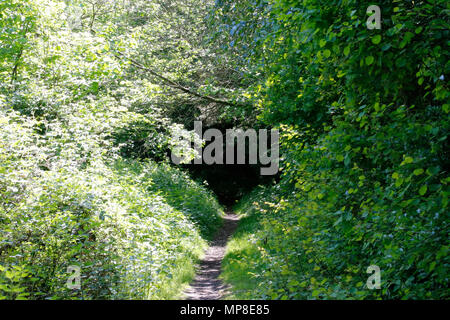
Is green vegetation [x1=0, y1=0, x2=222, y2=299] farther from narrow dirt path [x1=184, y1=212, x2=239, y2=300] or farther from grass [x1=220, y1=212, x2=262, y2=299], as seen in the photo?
grass [x1=220, y1=212, x2=262, y2=299]

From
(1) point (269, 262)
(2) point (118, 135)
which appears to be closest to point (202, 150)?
(2) point (118, 135)

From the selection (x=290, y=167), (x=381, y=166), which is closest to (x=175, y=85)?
(x=290, y=167)

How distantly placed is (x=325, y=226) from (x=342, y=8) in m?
3.19

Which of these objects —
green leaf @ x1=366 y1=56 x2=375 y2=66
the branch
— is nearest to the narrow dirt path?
green leaf @ x1=366 y1=56 x2=375 y2=66

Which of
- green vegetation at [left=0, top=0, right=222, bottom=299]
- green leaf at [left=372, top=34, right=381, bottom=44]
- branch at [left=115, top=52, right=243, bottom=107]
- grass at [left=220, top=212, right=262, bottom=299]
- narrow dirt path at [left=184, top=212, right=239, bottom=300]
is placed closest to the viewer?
green leaf at [left=372, top=34, right=381, bottom=44]

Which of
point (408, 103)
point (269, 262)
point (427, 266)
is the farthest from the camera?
point (269, 262)

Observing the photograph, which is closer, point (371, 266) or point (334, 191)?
point (371, 266)

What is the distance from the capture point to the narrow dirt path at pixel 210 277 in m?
7.30

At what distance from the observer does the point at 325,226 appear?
5980 mm

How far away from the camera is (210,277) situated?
8.75m

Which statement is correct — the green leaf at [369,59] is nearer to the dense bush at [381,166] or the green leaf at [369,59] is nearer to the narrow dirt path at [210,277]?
the dense bush at [381,166]

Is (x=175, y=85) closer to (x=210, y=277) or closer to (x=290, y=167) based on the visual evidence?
(x=290, y=167)

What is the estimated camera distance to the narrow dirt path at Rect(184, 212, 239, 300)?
7.30m
